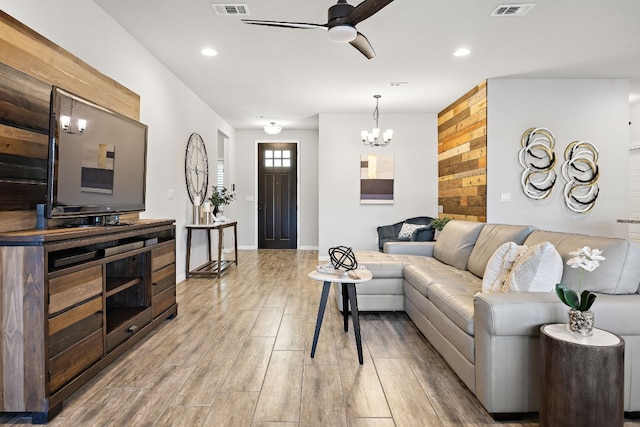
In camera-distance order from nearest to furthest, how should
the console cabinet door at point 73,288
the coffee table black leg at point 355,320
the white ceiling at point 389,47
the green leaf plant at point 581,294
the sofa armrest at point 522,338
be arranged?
the green leaf plant at point 581,294
the sofa armrest at point 522,338
the console cabinet door at point 73,288
the coffee table black leg at point 355,320
the white ceiling at point 389,47

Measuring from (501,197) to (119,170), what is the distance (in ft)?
14.6

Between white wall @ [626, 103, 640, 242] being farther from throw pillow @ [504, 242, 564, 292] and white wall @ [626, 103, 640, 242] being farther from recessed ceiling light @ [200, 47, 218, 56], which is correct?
recessed ceiling light @ [200, 47, 218, 56]

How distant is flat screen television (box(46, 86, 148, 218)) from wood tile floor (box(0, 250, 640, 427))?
3.48ft

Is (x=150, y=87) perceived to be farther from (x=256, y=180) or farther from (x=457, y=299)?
(x=256, y=180)

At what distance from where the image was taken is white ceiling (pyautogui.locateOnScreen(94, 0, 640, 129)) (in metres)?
3.19

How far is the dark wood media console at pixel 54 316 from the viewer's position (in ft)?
5.95

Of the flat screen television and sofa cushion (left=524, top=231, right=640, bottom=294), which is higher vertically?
the flat screen television

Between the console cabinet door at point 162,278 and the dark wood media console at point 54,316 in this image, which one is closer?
the dark wood media console at point 54,316

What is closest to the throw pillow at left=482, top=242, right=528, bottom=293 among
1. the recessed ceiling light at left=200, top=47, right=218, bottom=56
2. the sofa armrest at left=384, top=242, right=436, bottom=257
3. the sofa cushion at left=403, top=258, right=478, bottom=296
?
the sofa cushion at left=403, top=258, right=478, bottom=296

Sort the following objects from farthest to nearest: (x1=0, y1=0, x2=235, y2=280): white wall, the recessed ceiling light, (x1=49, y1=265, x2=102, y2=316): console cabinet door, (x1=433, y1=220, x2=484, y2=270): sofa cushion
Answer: the recessed ceiling light, (x1=433, y1=220, x2=484, y2=270): sofa cushion, (x1=0, y1=0, x2=235, y2=280): white wall, (x1=49, y1=265, x2=102, y2=316): console cabinet door

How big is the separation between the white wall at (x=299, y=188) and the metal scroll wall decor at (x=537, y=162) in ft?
14.6

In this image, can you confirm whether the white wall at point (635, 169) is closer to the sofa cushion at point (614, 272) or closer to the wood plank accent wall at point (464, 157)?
the wood plank accent wall at point (464, 157)

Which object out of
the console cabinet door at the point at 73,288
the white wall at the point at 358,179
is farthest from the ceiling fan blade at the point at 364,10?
the white wall at the point at 358,179

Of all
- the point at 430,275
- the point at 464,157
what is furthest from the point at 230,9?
the point at 464,157
